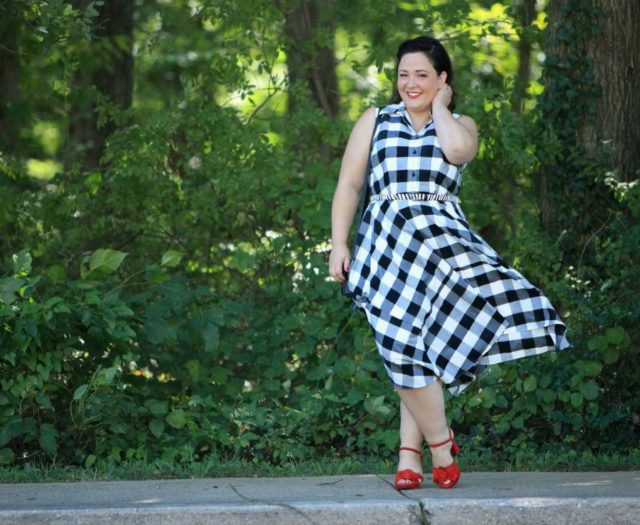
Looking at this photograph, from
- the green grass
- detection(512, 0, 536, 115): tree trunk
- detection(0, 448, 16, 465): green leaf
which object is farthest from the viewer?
detection(512, 0, 536, 115): tree trunk

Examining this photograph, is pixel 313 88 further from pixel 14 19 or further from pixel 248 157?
pixel 14 19

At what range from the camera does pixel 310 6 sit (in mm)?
9414

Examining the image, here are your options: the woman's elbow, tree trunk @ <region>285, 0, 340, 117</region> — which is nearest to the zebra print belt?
the woman's elbow

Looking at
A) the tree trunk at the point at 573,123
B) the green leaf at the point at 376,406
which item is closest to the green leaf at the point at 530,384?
the green leaf at the point at 376,406

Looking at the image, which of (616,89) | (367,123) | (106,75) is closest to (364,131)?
(367,123)

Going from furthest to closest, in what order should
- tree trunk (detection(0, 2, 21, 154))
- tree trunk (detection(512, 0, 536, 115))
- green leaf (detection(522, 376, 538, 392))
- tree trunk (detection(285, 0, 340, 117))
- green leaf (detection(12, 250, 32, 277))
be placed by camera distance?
tree trunk (detection(0, 2, 21, 154)) → tree trunk (detection(285, 0, 340, 117)) → tree trunk (detection(512, 0, 536, 115)) → green leaf (detection(522, 376, 538, 392)) → green leaf (detection(12, 250, 32, 277))

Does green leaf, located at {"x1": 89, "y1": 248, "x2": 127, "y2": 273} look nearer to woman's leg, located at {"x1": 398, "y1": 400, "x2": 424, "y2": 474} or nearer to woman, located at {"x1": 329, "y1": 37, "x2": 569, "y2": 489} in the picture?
woman, located at {"x1": 329, "y1": 37, "x2": 569, "y2": 489}

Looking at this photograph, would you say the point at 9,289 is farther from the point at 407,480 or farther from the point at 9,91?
the point at 9,91

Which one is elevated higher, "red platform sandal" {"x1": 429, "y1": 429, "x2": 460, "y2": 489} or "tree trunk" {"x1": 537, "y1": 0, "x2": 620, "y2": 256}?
"tree trunk" {"x1": 537, "y1": 0, "x2": 620, "y2": 256}

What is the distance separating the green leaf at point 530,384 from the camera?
572cm

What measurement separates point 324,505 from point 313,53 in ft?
17.0

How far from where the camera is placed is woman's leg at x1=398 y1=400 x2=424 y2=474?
445 centimetres

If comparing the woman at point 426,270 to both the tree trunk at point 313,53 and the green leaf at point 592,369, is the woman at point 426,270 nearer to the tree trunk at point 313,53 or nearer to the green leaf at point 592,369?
the green leaf at point 592,369

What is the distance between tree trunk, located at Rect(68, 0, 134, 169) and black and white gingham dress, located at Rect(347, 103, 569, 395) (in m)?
5.60
